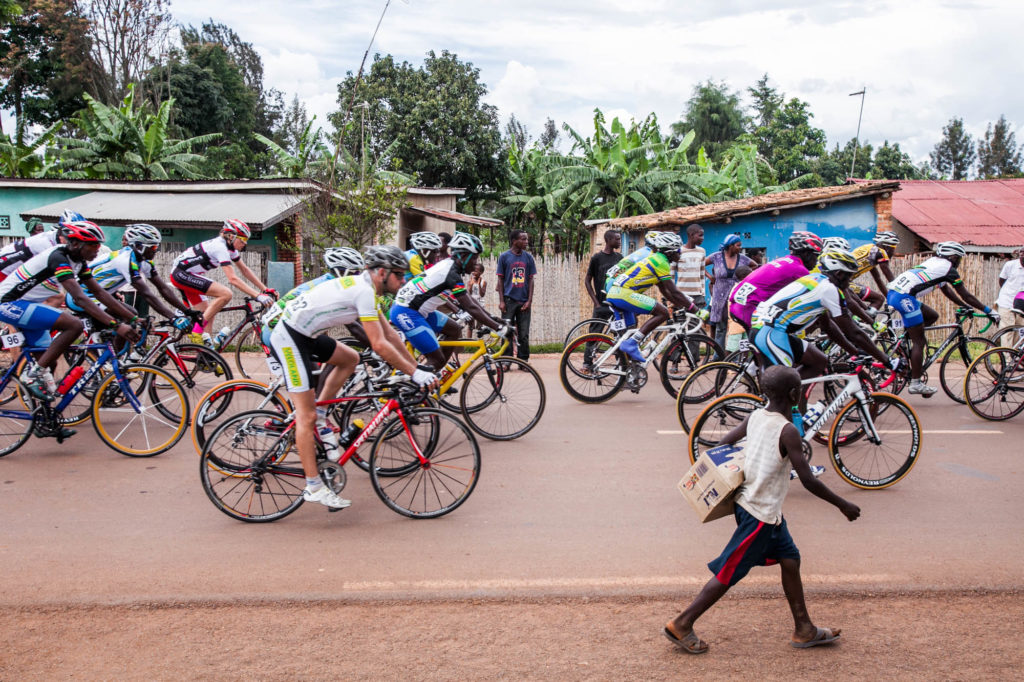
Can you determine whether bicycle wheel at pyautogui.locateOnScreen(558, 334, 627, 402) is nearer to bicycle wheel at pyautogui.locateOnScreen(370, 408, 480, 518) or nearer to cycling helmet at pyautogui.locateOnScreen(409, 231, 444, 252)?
cycling helmet at pyautogui.locateOnScreen(409, 231, 444, 252)

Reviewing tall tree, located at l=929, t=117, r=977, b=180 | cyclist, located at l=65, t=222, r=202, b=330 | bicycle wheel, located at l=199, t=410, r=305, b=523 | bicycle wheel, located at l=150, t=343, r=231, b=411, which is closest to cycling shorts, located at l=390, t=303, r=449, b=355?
bicycle wheel, located at l=150, t=343, r=231, b=411

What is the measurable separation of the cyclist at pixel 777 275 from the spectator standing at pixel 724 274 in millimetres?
2871

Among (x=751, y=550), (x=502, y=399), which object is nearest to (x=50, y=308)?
(x=502, y=399)

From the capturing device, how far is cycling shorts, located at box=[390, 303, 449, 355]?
7578 mm

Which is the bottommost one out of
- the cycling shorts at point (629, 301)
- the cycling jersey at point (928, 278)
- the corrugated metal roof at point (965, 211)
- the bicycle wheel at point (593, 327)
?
the bicycle wheel at point (593, 327)

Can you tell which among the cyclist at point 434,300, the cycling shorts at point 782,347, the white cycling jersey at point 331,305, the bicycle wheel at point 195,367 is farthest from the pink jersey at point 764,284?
the bicycle wheel at point 195,367

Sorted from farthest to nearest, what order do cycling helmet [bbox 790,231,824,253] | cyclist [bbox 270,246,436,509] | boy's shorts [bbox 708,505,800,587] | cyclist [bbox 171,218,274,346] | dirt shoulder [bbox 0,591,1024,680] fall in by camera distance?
cyclist [bbox 171,218,274,346] < cycling helmet [bbox 790,231,824,253] < cyclist [bbox 270,246,436,509] < boy's shorts [bbox 708,505,800,587] < dirt shoulder [bbox 0,591,1024,680]

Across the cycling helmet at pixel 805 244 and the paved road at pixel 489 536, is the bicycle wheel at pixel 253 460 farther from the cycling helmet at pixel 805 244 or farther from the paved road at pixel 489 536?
the cycling helmet at pixel 805 244

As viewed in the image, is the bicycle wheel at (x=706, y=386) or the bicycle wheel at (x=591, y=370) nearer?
the bicycle wheel at (x=706, y=386)

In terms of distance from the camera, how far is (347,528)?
5.57 m

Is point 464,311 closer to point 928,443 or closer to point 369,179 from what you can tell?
point 928,443

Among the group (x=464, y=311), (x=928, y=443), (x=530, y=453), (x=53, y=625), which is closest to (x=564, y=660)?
(x=53, y=625)

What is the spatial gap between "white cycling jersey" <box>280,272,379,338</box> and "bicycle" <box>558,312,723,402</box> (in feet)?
13.8

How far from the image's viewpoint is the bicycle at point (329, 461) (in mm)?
5582
